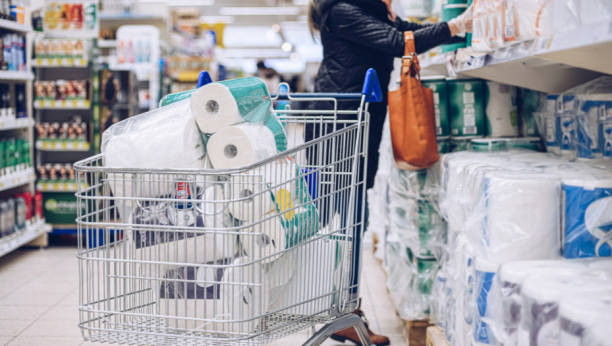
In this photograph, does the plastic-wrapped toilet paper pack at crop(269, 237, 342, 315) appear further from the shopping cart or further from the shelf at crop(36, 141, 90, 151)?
→ the shelf at crop(36, 141, 90, 151)

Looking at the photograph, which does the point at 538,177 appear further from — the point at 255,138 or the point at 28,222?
the point at 28,222

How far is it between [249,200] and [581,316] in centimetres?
78

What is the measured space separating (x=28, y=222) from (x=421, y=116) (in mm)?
3175

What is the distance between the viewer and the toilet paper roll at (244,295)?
131 centimetres

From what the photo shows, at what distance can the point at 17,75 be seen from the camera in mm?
3754

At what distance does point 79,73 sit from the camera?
4516 mm

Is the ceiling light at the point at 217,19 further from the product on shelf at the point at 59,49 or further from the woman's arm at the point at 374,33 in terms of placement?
the woman's arm at the point at 374,33

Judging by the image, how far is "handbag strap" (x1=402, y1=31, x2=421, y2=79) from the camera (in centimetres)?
200

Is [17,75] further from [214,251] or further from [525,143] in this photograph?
[525,143]

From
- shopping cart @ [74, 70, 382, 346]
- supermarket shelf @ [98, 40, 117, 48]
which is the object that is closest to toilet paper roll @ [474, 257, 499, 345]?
shopping cart @ [74, 70, 382, 346]

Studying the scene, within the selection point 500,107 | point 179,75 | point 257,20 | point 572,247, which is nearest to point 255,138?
point 572,247

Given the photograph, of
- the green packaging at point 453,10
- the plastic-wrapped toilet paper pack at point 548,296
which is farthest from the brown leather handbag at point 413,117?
the plastic-wrapped toilet paper pack at point 548,296

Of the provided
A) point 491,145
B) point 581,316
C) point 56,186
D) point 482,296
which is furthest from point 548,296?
point 56,186

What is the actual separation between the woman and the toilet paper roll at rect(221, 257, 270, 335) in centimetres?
73
